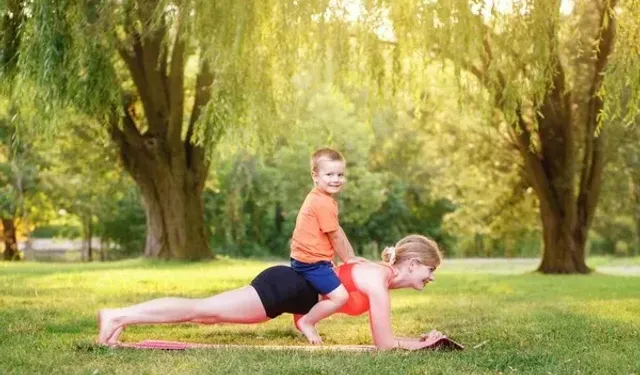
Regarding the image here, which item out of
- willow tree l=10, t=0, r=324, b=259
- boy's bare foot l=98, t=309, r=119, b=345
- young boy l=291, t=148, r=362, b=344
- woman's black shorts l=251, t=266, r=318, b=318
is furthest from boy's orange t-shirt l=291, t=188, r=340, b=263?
willow tree l=10, t=0, r=324, b=259

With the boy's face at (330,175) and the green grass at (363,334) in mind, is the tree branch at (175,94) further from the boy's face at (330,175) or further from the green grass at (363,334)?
the boy's face at (330,175)

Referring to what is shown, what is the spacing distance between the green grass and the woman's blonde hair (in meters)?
0.62

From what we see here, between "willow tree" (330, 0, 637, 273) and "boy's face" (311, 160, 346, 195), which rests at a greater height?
"willow tree" (330, 0, 637, 273)

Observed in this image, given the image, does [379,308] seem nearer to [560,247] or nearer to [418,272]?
[418,272]

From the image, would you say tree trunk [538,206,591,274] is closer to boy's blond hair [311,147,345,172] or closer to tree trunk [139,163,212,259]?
tree trunk [139,163,212,259]

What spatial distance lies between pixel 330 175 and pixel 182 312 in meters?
1.29

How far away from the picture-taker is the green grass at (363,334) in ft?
16.5

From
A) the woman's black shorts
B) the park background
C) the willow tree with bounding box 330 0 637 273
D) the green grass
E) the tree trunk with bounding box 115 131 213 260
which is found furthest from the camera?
the tree trunk with bounding box 115 131 213 260

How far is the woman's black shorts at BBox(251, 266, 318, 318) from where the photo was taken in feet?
20.0

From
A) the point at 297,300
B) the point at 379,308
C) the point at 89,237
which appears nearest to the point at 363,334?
the point at 297,300

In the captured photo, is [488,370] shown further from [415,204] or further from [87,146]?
[415,204]

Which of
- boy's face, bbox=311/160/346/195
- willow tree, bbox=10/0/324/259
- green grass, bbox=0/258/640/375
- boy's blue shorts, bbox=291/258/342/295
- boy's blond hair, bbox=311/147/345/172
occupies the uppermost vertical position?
willow tree, bbox=10/0/324/259

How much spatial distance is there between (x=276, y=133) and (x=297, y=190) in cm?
2897

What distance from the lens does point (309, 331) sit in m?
6.35
